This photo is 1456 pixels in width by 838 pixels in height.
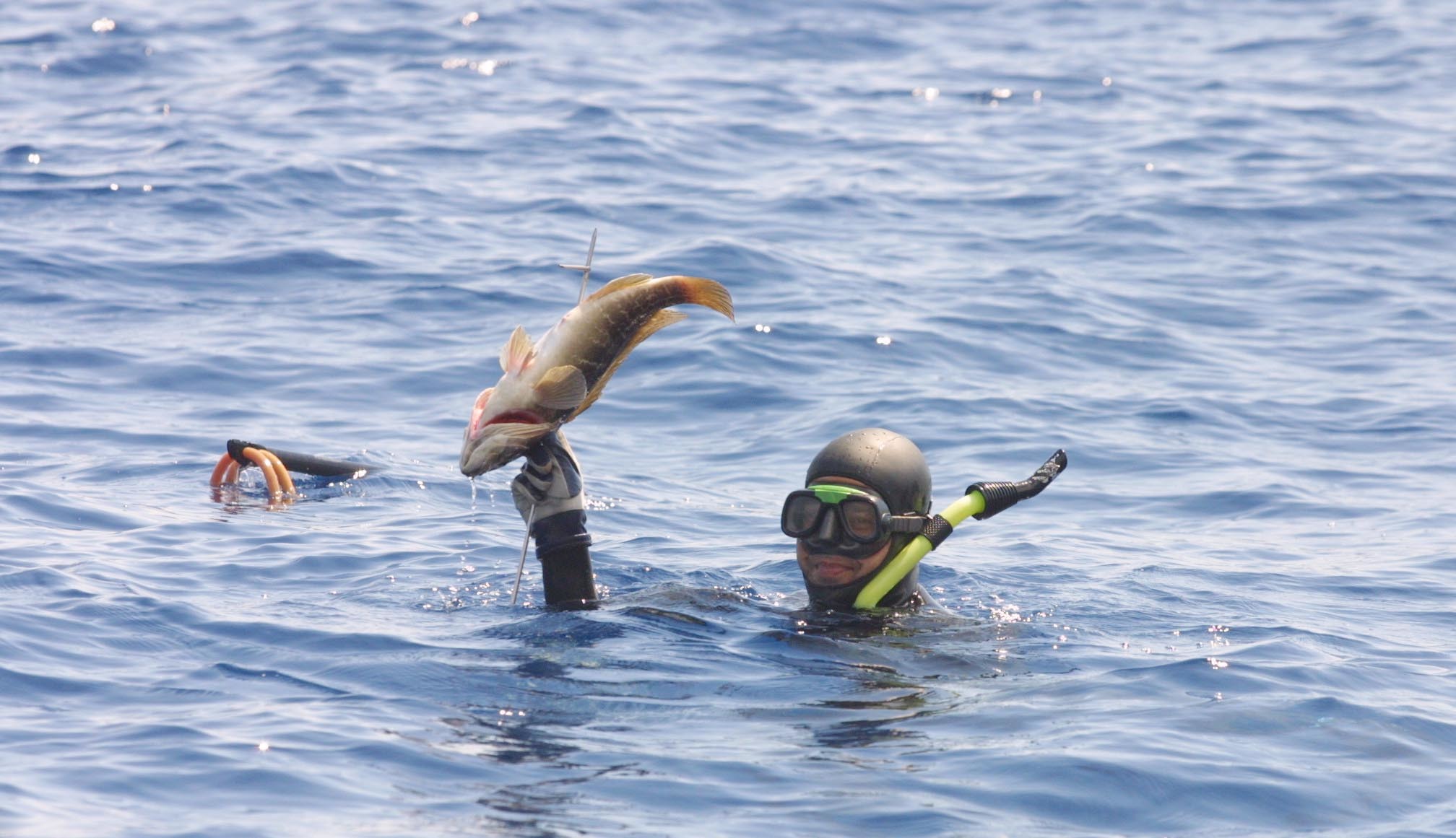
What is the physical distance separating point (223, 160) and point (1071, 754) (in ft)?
40.6

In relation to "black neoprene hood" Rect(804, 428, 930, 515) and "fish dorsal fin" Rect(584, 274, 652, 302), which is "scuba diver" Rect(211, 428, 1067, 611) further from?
"fish dorsal fin" Rect(584, 274, 652, 302)

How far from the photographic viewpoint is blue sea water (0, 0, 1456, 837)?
4.87m

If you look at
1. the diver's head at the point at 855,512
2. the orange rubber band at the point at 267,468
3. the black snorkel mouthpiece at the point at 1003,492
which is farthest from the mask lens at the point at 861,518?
the orange rubber band at the point at 267,468

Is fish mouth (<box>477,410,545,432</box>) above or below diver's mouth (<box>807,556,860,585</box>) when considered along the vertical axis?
above

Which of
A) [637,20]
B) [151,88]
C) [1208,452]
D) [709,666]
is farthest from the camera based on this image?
[637,20]

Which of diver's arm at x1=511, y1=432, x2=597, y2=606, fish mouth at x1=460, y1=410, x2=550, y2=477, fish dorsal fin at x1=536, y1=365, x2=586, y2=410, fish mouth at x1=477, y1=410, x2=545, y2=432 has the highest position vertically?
fish dorsal fin at x1=536, y1=365, x2=586, y2=410

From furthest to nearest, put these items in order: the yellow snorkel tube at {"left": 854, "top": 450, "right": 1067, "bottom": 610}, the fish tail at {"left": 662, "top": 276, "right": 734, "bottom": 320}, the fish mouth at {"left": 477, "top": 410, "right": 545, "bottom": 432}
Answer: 1. the yellow snorkel tube at {"left": 854, "top": 450, "right": 1067, "bottom": 610}
2. the fish mouth at {"left": 477, "top": 410, "right": 545, "bottom": 432}
3. the fish tail at {"left": 662, "top": 276, "right": 734, "bottom": 320}

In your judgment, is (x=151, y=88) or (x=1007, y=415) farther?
(x=151, y=88)

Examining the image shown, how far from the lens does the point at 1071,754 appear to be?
496 cm

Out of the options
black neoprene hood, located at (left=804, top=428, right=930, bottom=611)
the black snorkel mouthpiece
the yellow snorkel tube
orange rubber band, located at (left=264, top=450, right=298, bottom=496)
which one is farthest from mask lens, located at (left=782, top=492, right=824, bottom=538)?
orange rubber band, located at (left=264, top=450, right=298, bottom=496)

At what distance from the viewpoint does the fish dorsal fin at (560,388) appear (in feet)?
17.2

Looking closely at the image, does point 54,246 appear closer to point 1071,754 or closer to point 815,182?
point 815,182

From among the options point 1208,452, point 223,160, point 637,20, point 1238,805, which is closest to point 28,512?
point 1238,805

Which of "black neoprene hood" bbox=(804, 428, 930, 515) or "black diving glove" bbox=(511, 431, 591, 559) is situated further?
"black neoprene hood" bbox=(804, 428, 930, 515)
